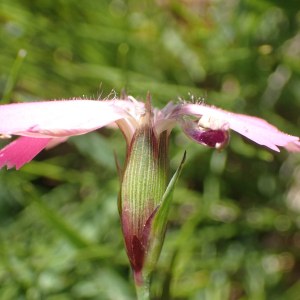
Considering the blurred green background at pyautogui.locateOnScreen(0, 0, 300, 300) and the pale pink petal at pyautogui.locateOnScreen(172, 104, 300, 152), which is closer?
the pale pink petal at pyautogui.locateOnScreen(172, 104, 300, 152)

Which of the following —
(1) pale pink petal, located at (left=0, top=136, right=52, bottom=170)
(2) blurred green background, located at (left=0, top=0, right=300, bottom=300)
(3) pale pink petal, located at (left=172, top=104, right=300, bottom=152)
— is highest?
(3) pale pink petal, located at (left=172, top=104, right=300, bottom=152)

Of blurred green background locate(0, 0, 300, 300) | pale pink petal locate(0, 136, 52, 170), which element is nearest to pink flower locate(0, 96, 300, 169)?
pale pink petal locate(0, 136, 52, 170)

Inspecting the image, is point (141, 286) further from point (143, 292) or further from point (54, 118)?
point (54, 118)

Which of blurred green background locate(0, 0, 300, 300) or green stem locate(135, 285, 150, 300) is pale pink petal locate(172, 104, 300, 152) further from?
blurred green background locate(0, 0, 300, 300)

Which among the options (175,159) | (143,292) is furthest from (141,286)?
(175,159)

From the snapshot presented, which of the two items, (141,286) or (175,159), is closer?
(141,286)

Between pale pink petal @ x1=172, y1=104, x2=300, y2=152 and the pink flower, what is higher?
pale pink petal @ x1=172, y1=104, x2=300, y2=152
